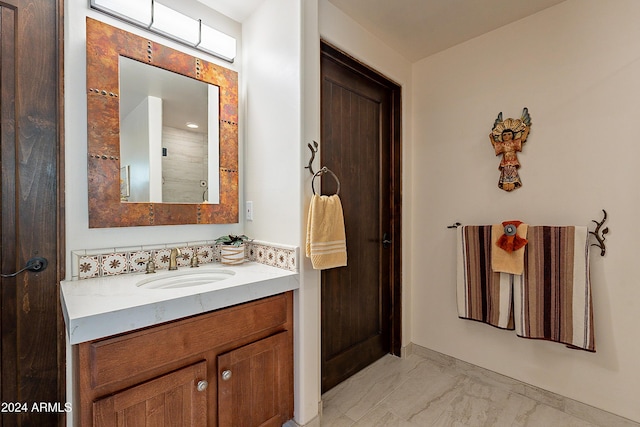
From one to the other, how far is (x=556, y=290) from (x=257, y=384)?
170 cm

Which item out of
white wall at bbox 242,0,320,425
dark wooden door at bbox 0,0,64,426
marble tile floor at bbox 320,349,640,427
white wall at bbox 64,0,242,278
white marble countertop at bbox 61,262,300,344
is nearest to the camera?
white marble countertop at bbox 61,262,300,344

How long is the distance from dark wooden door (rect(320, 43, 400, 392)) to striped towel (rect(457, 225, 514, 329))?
19.3 inches

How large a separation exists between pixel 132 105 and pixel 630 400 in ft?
9.78

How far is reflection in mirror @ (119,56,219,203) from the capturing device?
1465 mm

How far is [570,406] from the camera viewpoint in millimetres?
1681

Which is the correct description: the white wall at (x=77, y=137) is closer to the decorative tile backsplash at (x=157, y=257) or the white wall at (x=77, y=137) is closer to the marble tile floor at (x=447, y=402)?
the decorative tile backsplash at (x=157, y=257)

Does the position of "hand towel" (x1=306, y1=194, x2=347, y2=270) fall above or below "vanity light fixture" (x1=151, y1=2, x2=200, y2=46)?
below

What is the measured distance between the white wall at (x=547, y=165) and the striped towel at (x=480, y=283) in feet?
0.46

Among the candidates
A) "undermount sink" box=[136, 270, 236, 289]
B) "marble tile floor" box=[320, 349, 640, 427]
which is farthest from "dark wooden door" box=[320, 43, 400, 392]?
"undermount sink" box=[136, 270, 236, 289]

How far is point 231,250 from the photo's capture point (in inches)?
65.0

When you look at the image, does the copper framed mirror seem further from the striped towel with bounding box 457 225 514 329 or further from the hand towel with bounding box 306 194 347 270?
the striped towel with bounding box 457 225 514 329

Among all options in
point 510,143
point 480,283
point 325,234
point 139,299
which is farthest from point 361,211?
point 139,299

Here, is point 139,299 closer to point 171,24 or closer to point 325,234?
point 325,234

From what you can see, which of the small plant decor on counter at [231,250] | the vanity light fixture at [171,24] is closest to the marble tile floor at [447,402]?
the small plant decor on counter at [231,250]
